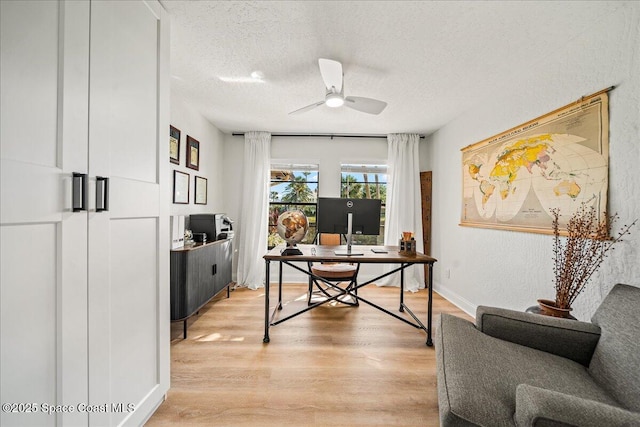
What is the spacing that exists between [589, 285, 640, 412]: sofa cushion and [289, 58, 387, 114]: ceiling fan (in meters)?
1.95

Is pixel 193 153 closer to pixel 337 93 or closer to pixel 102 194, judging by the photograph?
pixel 337 93

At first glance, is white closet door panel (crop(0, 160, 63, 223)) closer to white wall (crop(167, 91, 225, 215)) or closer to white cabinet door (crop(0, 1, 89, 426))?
white cabinet door (crop(0, 1, 89, 426))

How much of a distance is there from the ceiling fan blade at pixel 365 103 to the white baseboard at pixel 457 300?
2.28 metres

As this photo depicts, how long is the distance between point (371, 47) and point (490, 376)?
2.14 meters

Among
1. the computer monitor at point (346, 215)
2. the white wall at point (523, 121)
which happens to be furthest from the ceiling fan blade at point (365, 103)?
the white wall at point (523, 121)

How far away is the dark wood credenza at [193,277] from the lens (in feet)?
7.47

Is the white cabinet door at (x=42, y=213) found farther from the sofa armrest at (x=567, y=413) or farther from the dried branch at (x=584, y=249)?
the dried branch at (x=584, y=249)

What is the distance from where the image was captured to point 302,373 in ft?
6.03

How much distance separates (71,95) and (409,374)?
2451 mm

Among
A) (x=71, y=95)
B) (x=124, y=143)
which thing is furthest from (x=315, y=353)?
(x=71, y=95)

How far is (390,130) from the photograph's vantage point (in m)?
3.87

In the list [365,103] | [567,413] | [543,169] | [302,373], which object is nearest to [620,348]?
[567,413]

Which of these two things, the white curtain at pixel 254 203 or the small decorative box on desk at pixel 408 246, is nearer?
the small decorative box on desk at pixel 408 246

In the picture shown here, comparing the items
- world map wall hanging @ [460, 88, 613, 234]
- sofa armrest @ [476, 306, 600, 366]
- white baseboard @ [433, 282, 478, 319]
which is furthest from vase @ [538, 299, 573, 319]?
white baseboard @ [433, 282, 478, 319]
